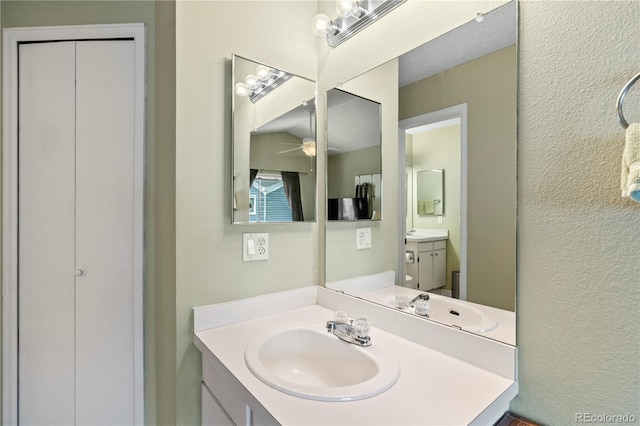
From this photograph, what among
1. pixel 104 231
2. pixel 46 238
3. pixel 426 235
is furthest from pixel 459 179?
pixel 46 238

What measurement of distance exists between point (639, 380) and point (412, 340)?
1.83ft

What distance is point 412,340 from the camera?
3.50 feet

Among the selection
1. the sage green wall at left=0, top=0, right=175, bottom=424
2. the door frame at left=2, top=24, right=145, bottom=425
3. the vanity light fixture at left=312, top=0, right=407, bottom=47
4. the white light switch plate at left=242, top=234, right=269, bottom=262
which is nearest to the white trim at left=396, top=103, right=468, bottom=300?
the vanity light fixture at left=312, top=0, right=407, bottom=47

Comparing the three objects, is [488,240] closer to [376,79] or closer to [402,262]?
[402,262]

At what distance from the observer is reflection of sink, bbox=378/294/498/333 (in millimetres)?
918

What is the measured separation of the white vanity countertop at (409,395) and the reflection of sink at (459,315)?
108 millimetres

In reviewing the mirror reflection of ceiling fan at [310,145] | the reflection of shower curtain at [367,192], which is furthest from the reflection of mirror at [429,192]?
the mirror reflection of ceiling fan at [310,145]

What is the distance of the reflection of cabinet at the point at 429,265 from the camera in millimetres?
1050

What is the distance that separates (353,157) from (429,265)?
1.99 feet

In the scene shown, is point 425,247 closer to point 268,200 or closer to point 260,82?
point 268,200

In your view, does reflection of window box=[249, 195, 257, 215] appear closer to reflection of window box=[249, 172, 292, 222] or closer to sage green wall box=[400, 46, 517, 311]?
reflection of window box=[249, 172, 292, 222]

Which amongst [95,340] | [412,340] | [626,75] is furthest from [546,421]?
[95,340]

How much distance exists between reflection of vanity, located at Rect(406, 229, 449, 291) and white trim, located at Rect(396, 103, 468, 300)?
0.04m

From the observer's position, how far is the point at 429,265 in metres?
1.10
